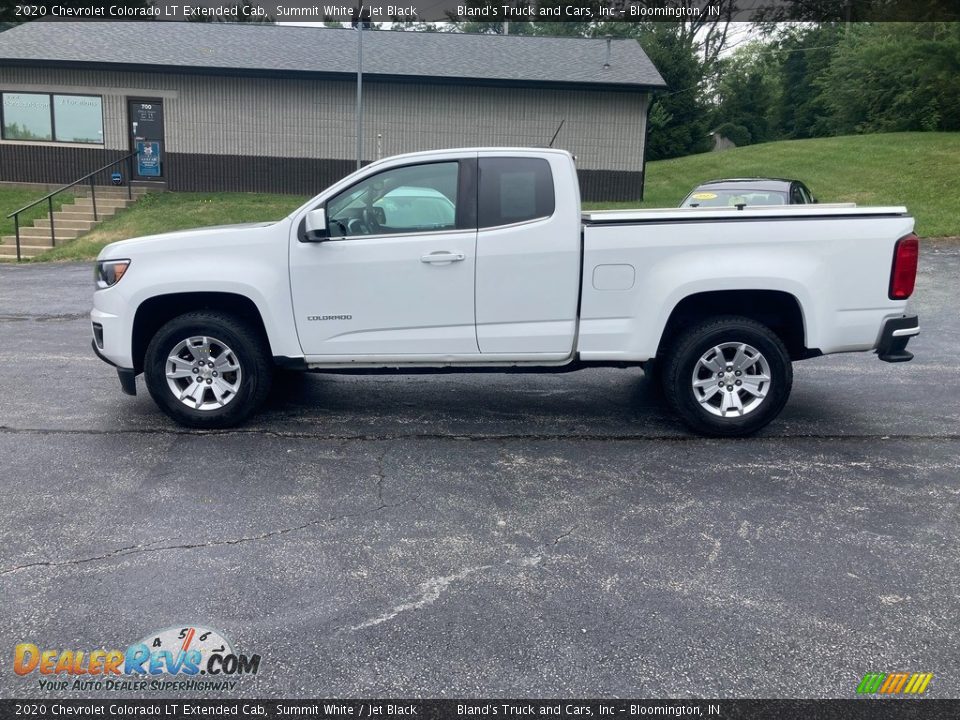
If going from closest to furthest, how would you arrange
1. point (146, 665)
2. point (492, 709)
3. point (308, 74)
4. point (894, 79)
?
point (492, 709) < point (146, 665) < point (308, 74) < point (894, 79)

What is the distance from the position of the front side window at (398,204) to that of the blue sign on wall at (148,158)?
19565 mm

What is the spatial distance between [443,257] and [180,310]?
6.67ft

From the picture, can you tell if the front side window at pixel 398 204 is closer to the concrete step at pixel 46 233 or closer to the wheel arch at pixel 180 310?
the wheel arch at pixel 180 310

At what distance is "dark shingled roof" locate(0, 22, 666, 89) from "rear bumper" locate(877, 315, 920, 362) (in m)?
18.1

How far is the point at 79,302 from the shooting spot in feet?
40.5

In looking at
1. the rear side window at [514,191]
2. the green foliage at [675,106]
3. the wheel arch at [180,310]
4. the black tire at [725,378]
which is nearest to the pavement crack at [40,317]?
the wheel arch at [180,310]

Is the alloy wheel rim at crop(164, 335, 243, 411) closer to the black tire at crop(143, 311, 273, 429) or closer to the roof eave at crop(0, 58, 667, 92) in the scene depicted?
the black tire at crop(143, 311, 273, 429)

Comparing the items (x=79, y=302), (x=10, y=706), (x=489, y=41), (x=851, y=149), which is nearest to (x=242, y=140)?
(x=489, y=41)

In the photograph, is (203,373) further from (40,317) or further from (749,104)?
(749,104)

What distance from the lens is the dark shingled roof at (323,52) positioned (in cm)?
2252

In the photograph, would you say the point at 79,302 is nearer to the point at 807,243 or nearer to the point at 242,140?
the point at 807,243

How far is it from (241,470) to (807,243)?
4063 millimetres

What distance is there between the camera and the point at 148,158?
2341 cm

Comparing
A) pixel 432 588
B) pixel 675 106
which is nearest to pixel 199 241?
pixel 432 588
